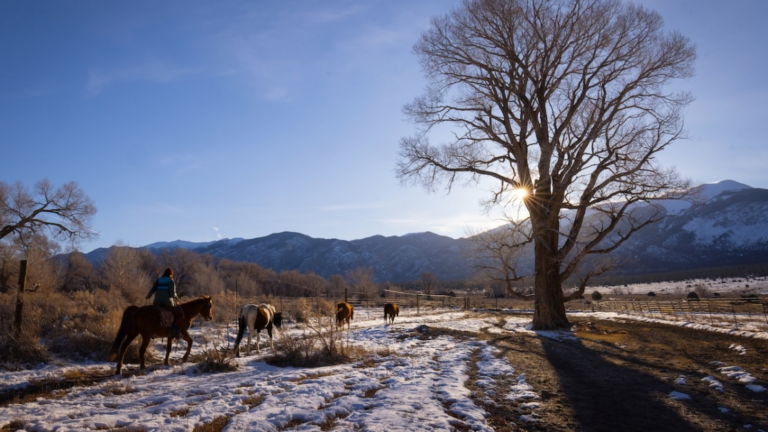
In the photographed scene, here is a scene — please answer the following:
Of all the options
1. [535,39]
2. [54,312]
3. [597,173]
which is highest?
[535,39]

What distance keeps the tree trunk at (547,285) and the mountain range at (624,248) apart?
86.0 meters

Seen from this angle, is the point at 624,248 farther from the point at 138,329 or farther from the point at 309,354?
the point at 138,329

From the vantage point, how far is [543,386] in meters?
7.05

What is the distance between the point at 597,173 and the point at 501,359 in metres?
11.7

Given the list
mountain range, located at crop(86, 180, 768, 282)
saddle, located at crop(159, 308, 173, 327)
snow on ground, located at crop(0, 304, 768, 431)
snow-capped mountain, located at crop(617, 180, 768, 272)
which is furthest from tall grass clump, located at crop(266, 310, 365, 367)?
snow-capped mountain, located at crop(617, 180, 768, 272)

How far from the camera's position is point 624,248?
422 ft

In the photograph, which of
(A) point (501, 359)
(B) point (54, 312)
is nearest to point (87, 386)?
(B) point (54, 312)

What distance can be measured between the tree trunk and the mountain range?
86.0 m

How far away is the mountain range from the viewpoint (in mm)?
122062

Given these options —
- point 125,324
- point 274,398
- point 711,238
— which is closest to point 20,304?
point 125,324

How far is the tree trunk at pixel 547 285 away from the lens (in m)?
17.9

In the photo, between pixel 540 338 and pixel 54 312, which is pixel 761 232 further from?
pixel 54 312

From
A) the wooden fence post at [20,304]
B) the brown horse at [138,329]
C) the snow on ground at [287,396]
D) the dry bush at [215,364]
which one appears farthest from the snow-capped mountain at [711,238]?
the wooden fence post at [20,304]

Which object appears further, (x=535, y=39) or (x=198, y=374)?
(x=535, y=39)
